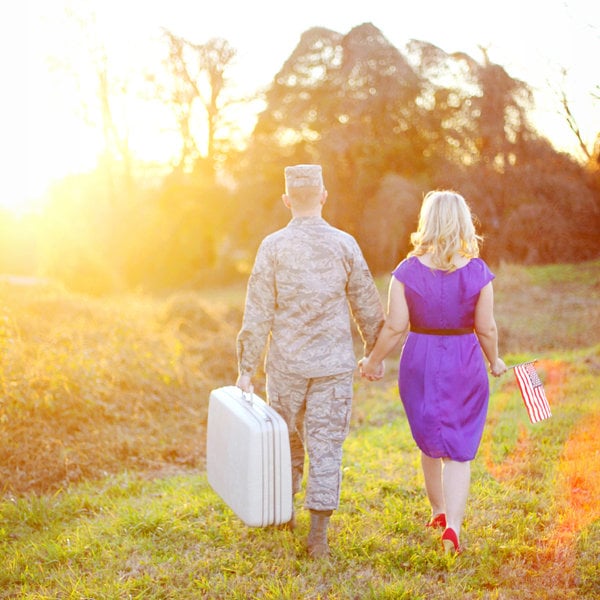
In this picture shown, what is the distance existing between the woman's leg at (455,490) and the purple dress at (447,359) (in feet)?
0.20

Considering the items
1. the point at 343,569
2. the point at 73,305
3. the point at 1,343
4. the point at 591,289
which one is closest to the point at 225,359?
the point at 73,305

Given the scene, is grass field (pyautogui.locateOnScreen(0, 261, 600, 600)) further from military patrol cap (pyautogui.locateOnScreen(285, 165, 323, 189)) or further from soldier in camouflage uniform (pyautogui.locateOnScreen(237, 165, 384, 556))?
military patrol cap (pyautogui.locateOnScreen(285, 165, 323, 189))

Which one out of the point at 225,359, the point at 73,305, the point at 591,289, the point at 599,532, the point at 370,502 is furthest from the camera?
the point at 591,289

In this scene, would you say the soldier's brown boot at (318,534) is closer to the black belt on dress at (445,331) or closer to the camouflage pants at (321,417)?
the camouflage pants at (321,417)

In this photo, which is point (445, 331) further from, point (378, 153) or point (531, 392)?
point (378, 153)

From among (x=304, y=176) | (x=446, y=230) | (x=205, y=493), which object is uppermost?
(x=304, y=176)

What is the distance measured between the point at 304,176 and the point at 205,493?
2.36 m

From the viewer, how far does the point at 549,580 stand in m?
3.09

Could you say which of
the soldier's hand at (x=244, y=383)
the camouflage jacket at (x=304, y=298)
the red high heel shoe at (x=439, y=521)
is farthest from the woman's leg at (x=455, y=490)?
the soldier's hand at (x=244, y=383)

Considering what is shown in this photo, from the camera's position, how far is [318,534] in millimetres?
3350

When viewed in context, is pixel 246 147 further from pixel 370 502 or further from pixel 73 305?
pixel 370 502

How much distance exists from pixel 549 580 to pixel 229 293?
16.3 m

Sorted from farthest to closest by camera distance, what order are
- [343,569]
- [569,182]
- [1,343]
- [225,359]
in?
[569,182], [225,359], [1,343], [343,569]

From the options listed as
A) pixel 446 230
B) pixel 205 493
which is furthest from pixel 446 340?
pixel 205 493
